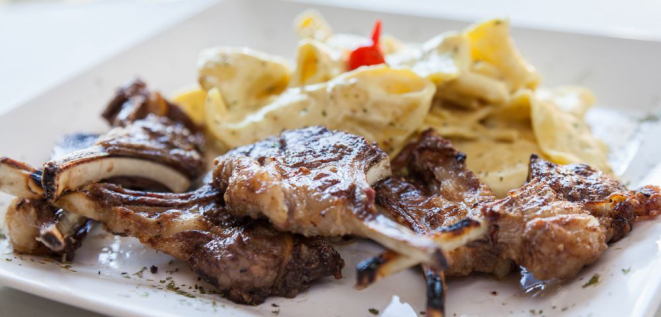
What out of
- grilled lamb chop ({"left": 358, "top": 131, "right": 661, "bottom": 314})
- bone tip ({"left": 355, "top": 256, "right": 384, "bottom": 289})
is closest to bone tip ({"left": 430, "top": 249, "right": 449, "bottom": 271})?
grilled lamb chop ({"left": 358, "top": 131, "right": 661, "bottom": 314})

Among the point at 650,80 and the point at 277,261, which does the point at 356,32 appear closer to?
the point at 650,80

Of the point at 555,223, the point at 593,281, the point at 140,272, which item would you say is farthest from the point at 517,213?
the point at 140,272

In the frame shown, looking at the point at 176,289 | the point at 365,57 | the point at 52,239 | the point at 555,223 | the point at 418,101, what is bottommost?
the point at 176,289

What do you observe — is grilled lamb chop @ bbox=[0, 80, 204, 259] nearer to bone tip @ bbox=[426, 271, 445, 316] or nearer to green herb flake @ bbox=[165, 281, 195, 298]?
green herb flake @ bbox=[165, 281, 195, 298]

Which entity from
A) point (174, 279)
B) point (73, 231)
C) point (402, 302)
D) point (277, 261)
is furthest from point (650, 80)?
point (73, 231)

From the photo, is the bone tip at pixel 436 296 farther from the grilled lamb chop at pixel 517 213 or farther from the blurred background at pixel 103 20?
the blurred background at pixel 103 20

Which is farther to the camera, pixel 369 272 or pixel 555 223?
pixel 555 223

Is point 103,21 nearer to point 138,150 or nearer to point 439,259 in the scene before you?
point 138,150
